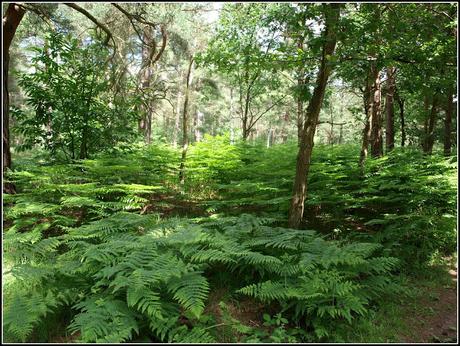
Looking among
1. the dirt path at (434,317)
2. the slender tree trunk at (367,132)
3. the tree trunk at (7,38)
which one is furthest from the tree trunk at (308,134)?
the tree trunk at (7,38)

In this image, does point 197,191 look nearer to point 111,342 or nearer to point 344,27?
point 344,27

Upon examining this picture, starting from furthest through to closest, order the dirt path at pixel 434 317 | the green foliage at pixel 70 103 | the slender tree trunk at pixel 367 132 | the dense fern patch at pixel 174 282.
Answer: the green foliage at pixel 70 103 < the slender tree trunk at pixel 367 132 < the dirt path at pixel 434 317 < the dense fern patch at pixel 174 282

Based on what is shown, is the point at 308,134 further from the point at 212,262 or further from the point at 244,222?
the point at 212,262

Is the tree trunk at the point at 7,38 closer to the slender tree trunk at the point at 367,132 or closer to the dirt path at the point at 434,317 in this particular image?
the slender tree trunk at the point at 367,132

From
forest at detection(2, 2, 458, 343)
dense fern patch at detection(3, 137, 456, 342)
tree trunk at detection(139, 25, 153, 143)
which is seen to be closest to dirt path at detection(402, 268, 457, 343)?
forest at detection(2, 2, 458, 343)

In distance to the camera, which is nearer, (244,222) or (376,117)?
(244,222)

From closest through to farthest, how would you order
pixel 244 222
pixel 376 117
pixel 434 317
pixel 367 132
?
pixel 434 317 → pixel 244 222 → pixel 367 132 → pixel 376 117

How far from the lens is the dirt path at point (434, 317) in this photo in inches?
137

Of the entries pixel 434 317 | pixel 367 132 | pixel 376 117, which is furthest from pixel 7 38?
pixel 434 317

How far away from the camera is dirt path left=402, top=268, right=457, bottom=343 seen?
348 centimetres

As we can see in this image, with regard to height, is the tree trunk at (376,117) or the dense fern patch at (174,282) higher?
the tree trunk at (376,117)

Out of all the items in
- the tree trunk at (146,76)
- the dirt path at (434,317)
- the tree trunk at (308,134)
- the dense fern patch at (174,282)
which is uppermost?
the tree trunk at (146,76)

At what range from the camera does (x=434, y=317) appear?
151 inches

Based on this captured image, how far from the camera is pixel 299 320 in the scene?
11.8 ft
